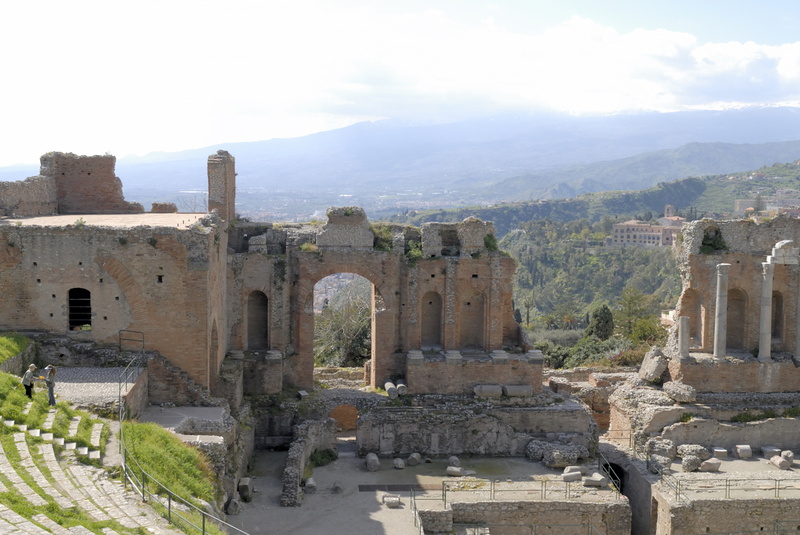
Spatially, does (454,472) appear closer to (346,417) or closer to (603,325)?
(346,417)

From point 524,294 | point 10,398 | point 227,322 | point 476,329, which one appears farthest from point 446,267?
point 524,294

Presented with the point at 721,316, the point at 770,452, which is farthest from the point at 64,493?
the point at 721,316

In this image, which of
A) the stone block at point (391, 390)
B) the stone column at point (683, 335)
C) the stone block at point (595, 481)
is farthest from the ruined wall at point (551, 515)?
the stone column at point (683, 335)

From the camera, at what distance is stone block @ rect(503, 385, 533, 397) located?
84.2 ft

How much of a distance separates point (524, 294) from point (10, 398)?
5998 centimetres

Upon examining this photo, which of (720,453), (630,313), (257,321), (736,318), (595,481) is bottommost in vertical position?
(720,453)

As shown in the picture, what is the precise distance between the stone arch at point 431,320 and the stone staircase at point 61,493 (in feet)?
43.8

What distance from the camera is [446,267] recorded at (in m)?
26.8

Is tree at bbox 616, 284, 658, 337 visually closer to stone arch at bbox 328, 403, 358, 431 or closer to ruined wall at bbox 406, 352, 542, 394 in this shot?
ruined wall at bbox 406, 352, 542, 394

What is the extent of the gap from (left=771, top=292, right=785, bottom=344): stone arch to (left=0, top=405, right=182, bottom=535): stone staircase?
23.0 m

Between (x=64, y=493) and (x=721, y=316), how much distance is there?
21.4m

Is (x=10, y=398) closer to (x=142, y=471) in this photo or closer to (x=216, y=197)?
(x=142, y=471)

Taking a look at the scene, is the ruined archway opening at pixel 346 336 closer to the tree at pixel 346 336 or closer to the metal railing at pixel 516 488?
the tree at pixel 346 336

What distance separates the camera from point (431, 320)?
27.8 m
